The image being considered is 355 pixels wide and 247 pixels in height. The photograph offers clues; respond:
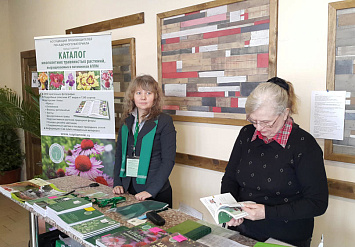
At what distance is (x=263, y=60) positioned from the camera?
2.28 metres

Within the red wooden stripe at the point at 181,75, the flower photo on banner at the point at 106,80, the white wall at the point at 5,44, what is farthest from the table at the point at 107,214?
the white wall at the point at 5,44

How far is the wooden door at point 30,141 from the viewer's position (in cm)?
491

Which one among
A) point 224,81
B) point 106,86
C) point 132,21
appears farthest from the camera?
point 132,21

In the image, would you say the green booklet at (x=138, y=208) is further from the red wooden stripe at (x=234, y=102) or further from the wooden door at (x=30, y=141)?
the wooden door at (x=30, y=141)

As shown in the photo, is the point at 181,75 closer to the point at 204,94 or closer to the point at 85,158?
the point at 204,94

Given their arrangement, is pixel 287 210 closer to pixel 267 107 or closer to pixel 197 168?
pixel 267 107

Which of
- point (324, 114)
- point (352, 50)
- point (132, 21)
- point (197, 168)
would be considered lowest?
point (197, 168)

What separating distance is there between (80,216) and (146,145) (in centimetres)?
71

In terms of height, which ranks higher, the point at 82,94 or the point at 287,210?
the point at 82,94

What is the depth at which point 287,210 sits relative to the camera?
1.43 metres

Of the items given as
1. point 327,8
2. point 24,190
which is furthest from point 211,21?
point 24,190

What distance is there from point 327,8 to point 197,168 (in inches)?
62.9

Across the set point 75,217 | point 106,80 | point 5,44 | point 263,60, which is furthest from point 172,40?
point 5,44

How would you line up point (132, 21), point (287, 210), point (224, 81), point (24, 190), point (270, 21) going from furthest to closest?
1. point (132, 21)
2. point (224, 81)
3. point (270, 21)
4. point (24, 190)
5. point (287, 210)
